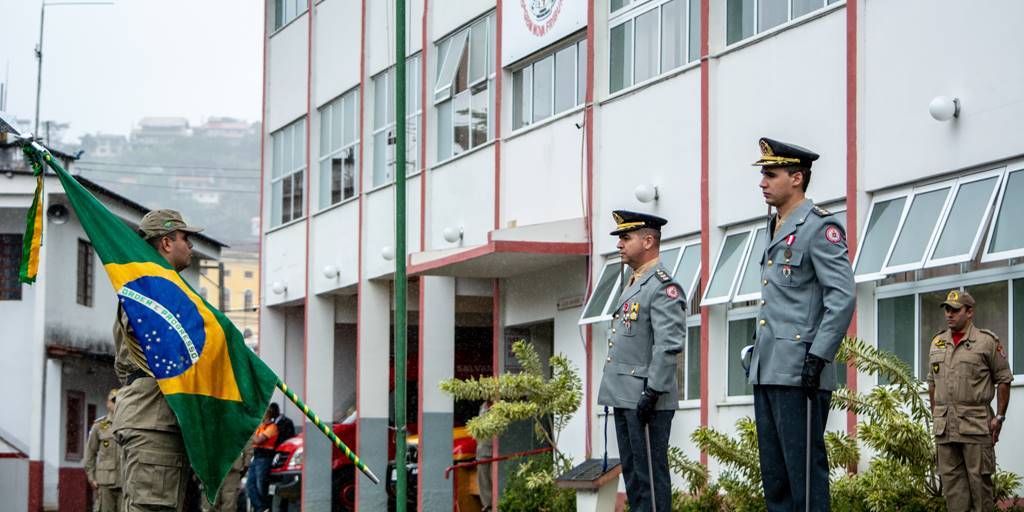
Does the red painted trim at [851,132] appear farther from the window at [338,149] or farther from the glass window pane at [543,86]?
the window at [338,149]

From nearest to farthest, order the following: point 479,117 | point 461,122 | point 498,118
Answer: point 498,118, point 479,117, point 461,122

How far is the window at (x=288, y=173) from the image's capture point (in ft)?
107

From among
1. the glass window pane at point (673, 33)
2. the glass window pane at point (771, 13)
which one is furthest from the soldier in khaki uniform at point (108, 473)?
the glass window pane at point (771, 13)

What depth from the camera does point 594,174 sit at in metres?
20.6

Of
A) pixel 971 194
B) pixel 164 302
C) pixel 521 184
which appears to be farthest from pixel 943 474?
pixel 521 184

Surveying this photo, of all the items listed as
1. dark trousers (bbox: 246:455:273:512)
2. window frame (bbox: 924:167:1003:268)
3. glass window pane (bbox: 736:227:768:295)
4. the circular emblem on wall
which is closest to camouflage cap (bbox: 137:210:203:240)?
window frame (bbox: 924:167:1003:268)

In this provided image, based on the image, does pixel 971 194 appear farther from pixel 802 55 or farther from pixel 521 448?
pixel 521 448

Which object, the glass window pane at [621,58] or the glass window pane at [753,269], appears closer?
the glass window pane at [753,269]

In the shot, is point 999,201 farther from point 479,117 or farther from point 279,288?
point 279,288

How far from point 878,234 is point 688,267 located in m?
3.81

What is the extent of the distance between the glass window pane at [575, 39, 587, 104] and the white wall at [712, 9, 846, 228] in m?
3.59

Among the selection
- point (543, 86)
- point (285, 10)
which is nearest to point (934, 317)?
point (543, 86)

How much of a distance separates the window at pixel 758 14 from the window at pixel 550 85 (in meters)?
3.61

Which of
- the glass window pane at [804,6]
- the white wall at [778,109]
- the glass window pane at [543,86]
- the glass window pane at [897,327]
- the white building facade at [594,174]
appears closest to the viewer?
the white building facade at [594,174]
